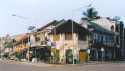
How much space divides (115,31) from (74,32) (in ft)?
80.0

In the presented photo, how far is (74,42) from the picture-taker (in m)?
82.3

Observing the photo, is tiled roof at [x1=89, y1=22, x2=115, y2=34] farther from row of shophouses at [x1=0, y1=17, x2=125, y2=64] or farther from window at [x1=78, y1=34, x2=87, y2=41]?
window at [x1=78, y1=34, x2=87, y2=41]

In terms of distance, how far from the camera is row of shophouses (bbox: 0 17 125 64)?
268 ft

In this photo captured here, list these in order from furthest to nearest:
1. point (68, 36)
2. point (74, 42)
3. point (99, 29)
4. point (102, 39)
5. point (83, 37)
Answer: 1. point (102, 39)
2. point (99, 29)
3. point (83, 37)
4. point (68, 36)
5. point (74, 42)

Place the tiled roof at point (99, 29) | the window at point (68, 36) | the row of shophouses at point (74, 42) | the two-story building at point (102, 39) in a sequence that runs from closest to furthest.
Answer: the row of shophouses at point (74, 42) < the window at point (68, 36) < the two-story building at point (102, 39) < the tiled roof at point (99, 29)

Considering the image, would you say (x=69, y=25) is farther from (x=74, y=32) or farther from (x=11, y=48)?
(x=11, y=48)

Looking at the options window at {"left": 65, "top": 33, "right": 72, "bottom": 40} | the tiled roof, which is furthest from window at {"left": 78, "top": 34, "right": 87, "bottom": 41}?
the tiled roof

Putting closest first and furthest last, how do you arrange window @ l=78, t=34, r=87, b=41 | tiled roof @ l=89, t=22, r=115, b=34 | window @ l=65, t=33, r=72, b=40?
window @ l=65, t=33, r=72, b=40, window @ l=78, t=34, r=87, b=41, tiled roof @ l=89, t=22, r=115, b=34

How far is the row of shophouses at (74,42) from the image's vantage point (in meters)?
81.6

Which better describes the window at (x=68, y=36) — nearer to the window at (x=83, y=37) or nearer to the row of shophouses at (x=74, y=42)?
the row of shophouses at (x=74, y=42)

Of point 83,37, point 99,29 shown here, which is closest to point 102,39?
point 99,29

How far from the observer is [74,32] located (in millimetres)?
82438

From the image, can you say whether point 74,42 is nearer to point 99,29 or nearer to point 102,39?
point 99,29

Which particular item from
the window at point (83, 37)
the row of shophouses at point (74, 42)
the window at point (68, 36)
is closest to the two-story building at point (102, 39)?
the row of shophouses at point (74, 42)
